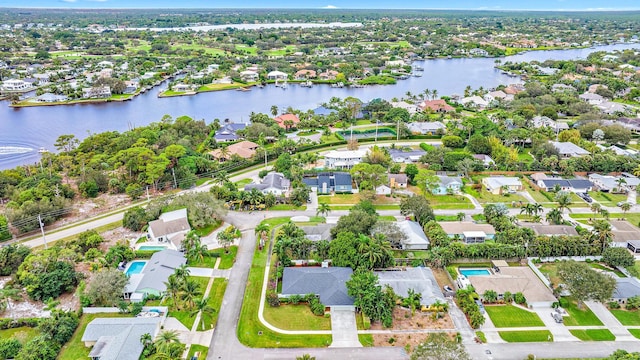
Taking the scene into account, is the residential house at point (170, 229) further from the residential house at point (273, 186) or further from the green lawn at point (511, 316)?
the green lawn at point (511, 316)

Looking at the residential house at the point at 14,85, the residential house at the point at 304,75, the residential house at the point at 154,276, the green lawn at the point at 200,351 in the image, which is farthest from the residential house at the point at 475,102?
the residential house at the point at 14,85

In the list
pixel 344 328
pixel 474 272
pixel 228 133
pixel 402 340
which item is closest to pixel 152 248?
pixel 344 328

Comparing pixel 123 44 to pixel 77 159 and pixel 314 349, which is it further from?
pixel 314 349

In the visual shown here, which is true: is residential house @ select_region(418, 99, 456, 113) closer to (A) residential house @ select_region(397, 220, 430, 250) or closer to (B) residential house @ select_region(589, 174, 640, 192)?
(B) residential house @ select_region(589, 174, 640, 192)

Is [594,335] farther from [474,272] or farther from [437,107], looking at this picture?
[437,107]

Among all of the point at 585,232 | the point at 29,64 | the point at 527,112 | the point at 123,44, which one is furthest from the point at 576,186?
the point at 123,44

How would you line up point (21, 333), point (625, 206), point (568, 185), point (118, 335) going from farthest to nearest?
1. point (568, 185)
2. point (625, 206)
3. point (21, 333)
4. point (118, 335)
